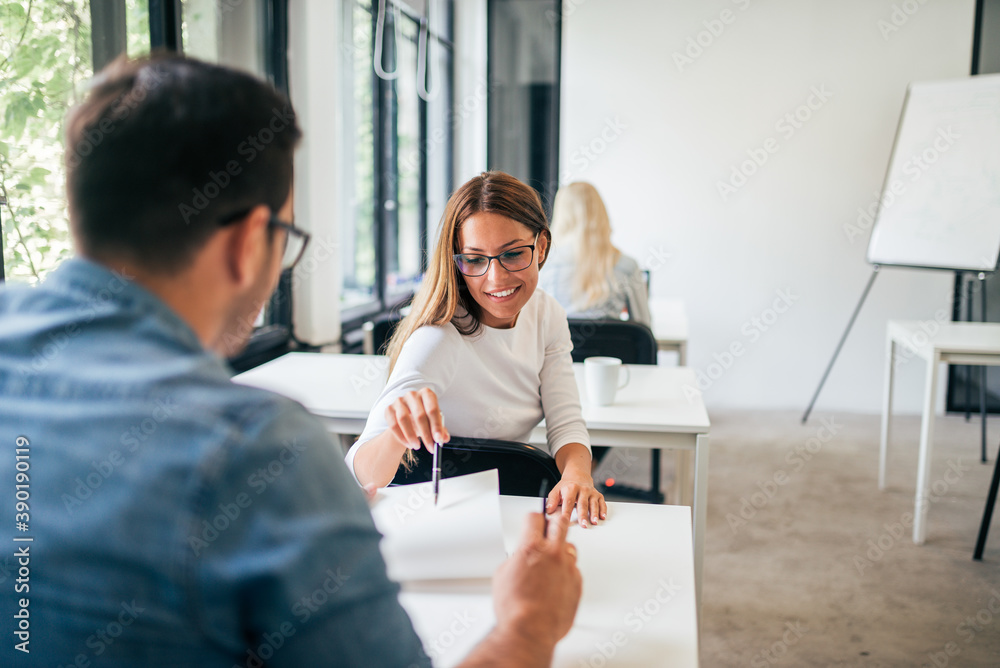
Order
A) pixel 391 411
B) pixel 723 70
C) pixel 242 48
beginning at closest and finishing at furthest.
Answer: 1. pixel 391 411
2. pixel 242 48
3. pixel 723 70

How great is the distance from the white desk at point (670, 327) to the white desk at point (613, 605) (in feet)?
5.77

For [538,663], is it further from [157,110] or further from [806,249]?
[806,249]

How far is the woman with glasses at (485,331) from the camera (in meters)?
1.52

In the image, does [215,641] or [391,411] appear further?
[391,411]

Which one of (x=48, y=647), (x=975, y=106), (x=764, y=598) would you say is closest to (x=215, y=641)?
(x=48, y=647)

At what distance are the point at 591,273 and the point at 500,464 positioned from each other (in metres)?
1.85

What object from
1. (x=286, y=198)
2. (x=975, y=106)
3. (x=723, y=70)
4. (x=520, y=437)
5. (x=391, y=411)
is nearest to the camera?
(x=286, y=198)

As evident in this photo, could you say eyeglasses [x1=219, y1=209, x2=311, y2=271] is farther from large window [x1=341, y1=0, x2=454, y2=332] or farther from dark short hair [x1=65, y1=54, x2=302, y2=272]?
large window [x1=341, y1=0, x2=454, y2=332]

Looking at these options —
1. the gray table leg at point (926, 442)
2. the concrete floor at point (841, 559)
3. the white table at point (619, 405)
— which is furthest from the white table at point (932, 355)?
the white table at point (619, 405)

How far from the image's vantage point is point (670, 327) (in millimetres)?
3508

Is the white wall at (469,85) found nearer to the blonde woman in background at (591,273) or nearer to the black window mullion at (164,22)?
the blonde woman in background at (591,273)

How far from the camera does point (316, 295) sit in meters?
3.32

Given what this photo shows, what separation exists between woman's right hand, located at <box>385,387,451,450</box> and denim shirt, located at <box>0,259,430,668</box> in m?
0.59

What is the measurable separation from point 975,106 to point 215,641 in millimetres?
4554
